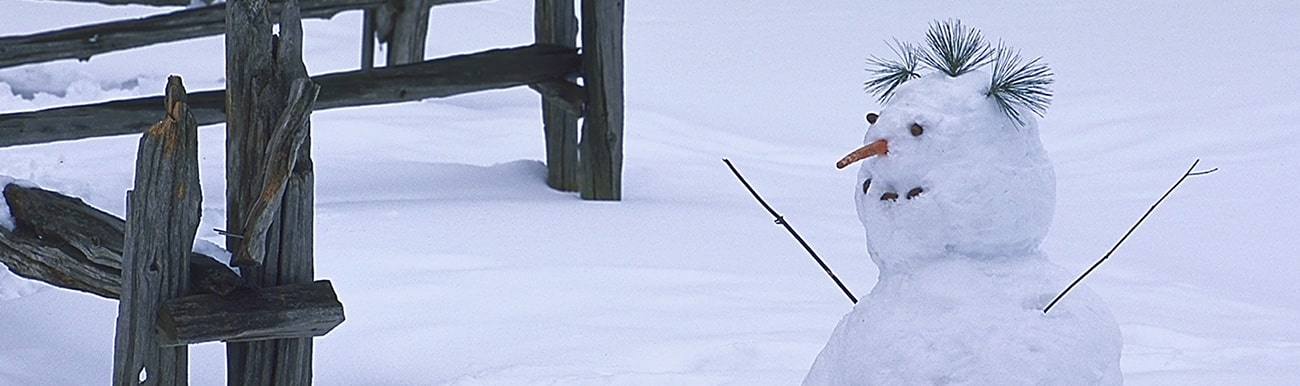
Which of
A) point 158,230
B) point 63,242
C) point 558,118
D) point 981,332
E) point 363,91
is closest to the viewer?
point 981,332

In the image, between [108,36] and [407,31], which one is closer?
[108,36]

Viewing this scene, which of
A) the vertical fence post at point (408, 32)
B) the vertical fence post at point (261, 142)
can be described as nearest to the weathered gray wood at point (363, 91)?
the vertical fence post at point (408, 32)

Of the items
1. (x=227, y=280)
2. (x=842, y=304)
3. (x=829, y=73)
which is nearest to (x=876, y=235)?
(x=227, y=280)

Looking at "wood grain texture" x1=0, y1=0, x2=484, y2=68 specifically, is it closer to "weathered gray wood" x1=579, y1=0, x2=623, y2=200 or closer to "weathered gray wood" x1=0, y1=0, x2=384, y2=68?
"weathered gray wood" x1=0, y1=0, x2=384, y2=68

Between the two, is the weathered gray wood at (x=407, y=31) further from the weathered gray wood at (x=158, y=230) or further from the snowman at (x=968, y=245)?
the snowman at (x=968, y=245)

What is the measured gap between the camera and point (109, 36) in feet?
15.8

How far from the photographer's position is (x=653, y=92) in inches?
293

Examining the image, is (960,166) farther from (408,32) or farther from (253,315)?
(408,32)

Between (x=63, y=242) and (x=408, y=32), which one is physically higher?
(x=408, y=32)

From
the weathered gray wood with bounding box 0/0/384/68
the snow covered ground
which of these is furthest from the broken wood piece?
the weathered gray wood with bounding box 0/0/384/68

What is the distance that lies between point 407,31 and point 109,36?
5.06ft

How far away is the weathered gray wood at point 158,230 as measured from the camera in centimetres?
224

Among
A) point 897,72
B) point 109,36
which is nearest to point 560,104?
point 109,36

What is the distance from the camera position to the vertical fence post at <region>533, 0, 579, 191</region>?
4.73 meters
